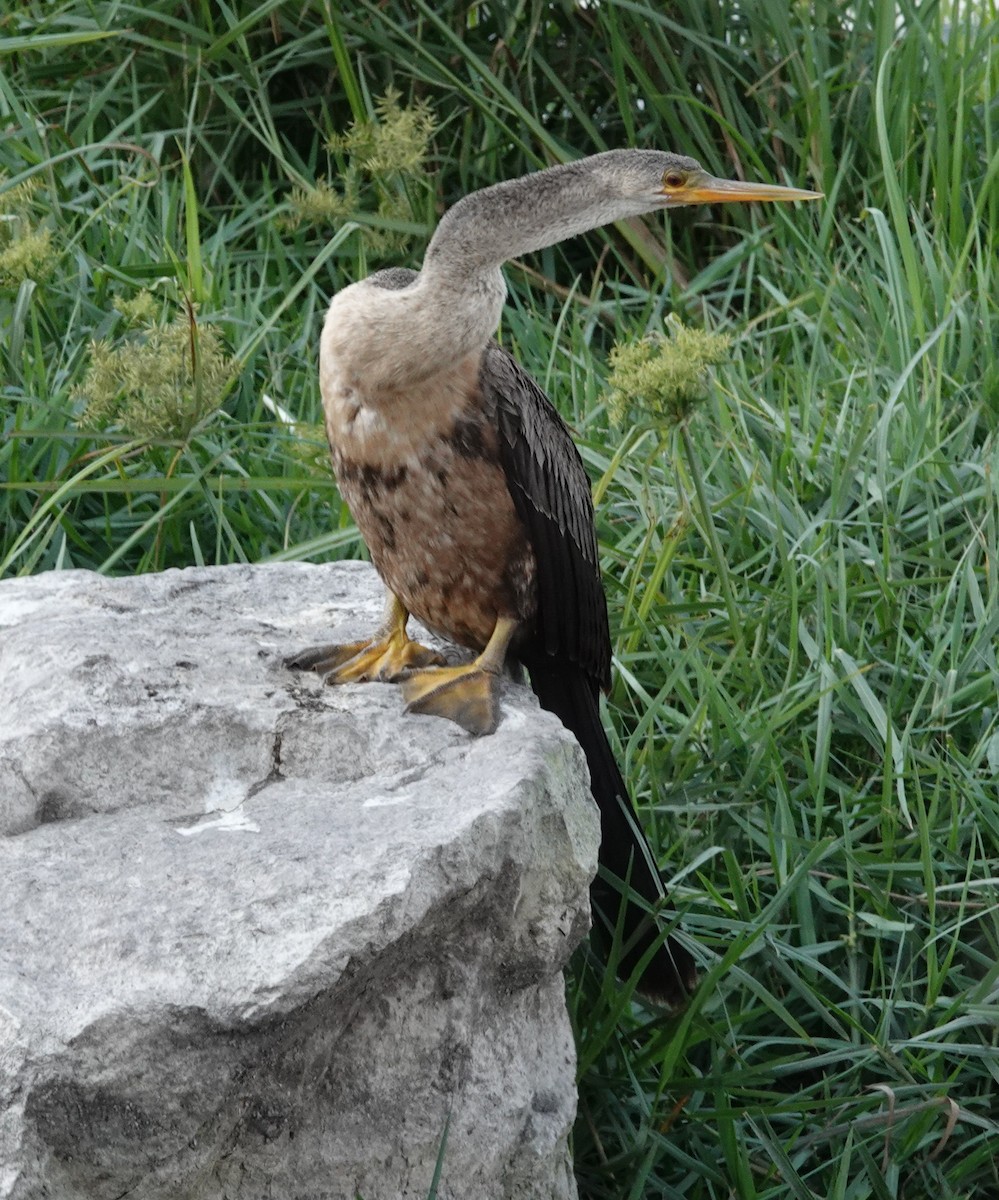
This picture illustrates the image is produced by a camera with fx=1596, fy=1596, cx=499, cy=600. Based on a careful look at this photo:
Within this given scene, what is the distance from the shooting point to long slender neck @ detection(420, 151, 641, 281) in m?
2.44

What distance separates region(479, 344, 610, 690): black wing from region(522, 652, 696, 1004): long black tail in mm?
57

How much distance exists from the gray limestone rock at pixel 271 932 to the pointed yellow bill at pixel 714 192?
847 millimetres

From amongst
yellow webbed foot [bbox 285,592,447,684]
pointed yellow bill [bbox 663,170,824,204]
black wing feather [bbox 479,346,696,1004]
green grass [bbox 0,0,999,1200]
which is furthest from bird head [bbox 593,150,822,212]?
yellow webbed foot [bbox 285,592,447,684]

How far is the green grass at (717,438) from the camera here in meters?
2.77

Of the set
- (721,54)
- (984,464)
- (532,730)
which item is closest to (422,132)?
(721,54)

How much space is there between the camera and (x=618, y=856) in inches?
A: 109

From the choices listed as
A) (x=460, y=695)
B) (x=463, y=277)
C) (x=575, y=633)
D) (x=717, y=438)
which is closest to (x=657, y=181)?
(x=463, y=277)

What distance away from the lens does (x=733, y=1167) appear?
8.39 feet

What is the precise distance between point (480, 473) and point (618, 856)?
73cm

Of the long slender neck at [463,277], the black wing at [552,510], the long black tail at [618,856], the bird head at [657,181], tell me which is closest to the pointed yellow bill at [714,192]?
the bird head at [657,181]

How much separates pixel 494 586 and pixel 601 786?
40 cm

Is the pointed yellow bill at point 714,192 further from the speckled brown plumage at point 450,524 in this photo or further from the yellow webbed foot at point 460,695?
the yellow webbed foot at point 460,695

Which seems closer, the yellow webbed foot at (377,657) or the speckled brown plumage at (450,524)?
the speckled brown plumage at (450,524)

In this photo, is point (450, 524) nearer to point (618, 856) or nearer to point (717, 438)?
point (618, 856)
